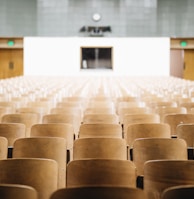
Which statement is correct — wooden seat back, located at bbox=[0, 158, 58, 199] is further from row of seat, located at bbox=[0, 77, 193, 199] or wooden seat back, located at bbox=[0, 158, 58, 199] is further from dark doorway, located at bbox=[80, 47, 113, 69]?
dark doorway, located at bbox=[80, 47, 113, 69]

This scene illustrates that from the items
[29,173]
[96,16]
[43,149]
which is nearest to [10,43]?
[96,16]

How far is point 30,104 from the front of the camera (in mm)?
6480

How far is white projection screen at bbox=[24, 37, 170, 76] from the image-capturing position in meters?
21.8

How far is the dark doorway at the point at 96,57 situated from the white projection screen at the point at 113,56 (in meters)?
0.55

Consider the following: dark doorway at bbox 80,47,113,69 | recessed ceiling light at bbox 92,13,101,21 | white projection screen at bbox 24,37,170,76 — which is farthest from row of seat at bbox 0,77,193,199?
dark doorway at bbox 80,47,113,69

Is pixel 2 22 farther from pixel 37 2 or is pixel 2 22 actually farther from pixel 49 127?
pixel 49 127

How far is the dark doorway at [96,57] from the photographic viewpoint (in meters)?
22.4

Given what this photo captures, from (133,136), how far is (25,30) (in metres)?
19.0

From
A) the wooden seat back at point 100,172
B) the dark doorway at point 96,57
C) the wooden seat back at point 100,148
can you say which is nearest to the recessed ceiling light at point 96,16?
the dark doorway at point 96,57

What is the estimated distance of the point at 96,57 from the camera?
22656mm

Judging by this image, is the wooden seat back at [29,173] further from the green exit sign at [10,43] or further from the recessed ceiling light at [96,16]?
the green exit sign at [10,43]

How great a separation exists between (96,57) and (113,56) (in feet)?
3.93

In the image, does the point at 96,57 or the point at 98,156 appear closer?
the point at 98,156

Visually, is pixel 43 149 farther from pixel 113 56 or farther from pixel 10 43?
pixel 10 43
